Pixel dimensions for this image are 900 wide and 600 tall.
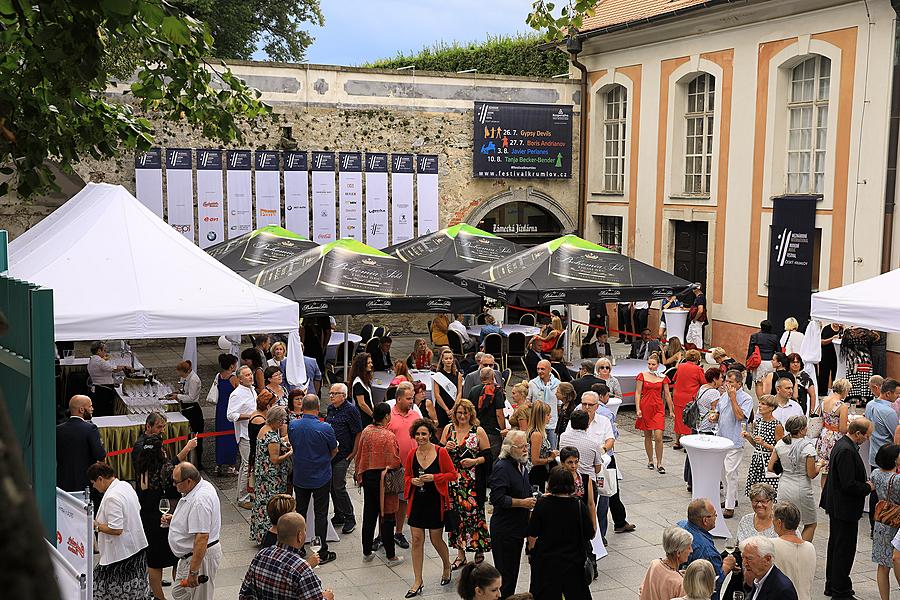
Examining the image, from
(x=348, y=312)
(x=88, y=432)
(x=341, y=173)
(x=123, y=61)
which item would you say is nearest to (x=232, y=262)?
(x=123, y=61)

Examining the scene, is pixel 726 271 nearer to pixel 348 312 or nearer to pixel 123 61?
pixel 348 312

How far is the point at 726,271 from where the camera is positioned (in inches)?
874

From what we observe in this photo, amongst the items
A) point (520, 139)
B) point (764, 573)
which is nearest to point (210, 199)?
point (520, 139)

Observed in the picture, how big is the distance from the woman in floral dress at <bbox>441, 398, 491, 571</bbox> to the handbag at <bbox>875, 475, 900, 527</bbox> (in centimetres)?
321

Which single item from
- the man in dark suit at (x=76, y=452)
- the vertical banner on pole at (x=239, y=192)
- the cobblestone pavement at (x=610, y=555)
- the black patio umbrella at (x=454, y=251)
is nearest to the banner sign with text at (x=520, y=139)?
the black patio umbrella at (x=454, y=251)

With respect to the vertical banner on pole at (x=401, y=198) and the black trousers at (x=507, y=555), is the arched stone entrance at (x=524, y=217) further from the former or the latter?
the black trousers at (x=507, y=555)

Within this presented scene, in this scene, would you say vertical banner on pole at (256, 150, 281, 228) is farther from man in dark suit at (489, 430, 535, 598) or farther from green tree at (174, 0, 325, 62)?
man in dark suit at (489, 430, 535, 598)

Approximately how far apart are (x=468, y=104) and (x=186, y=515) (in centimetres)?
1938

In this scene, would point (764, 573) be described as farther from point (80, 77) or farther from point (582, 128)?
point (582, 128)

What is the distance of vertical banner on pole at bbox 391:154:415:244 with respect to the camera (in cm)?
2458

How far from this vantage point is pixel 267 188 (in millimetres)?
23359

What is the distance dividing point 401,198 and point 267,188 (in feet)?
10.9

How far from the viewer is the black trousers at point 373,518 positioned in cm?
904

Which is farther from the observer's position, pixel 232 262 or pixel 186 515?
pixel 232 262
